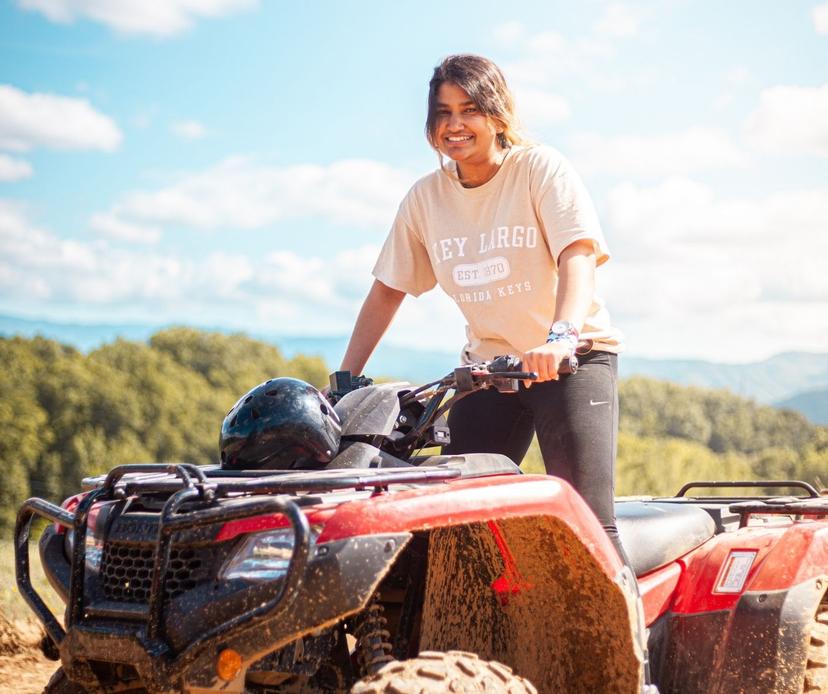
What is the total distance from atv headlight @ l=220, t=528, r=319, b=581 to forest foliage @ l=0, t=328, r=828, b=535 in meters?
12.4

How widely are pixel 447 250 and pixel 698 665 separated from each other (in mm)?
1728

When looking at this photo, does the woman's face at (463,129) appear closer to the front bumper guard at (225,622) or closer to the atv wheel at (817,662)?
the front bumper guard at (225,622)

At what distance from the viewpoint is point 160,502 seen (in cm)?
298

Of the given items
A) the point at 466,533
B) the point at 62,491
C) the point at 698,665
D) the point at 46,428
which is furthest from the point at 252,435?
the point at 46,428

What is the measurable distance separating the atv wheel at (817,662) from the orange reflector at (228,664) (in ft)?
7.12

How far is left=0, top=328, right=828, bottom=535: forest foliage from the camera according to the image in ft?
55.8

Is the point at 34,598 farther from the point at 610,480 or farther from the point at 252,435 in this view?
the point at 610,480

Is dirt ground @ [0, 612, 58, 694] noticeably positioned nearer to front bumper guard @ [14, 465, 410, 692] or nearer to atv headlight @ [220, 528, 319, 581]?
front bumper guard @ [14, 465, 410, 692]

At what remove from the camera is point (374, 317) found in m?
4.48

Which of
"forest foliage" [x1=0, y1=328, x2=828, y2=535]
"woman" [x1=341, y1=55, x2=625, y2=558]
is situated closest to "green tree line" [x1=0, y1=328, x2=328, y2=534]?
"forest foliage" [x1=0, y1=328, x2=828, y2=535]

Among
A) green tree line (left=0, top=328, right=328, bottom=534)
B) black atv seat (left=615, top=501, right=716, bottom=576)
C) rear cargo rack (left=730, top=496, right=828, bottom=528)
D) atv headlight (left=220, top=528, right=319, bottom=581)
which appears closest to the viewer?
atv headlight (left=220, top=528, right=319, bottom=581)

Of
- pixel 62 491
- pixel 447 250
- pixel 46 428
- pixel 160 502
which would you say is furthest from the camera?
pixel 46 428

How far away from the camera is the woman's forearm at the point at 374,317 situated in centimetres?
444

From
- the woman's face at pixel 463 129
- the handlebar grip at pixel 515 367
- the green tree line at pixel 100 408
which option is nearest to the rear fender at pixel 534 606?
the handlebar grip at pixel 515 367
